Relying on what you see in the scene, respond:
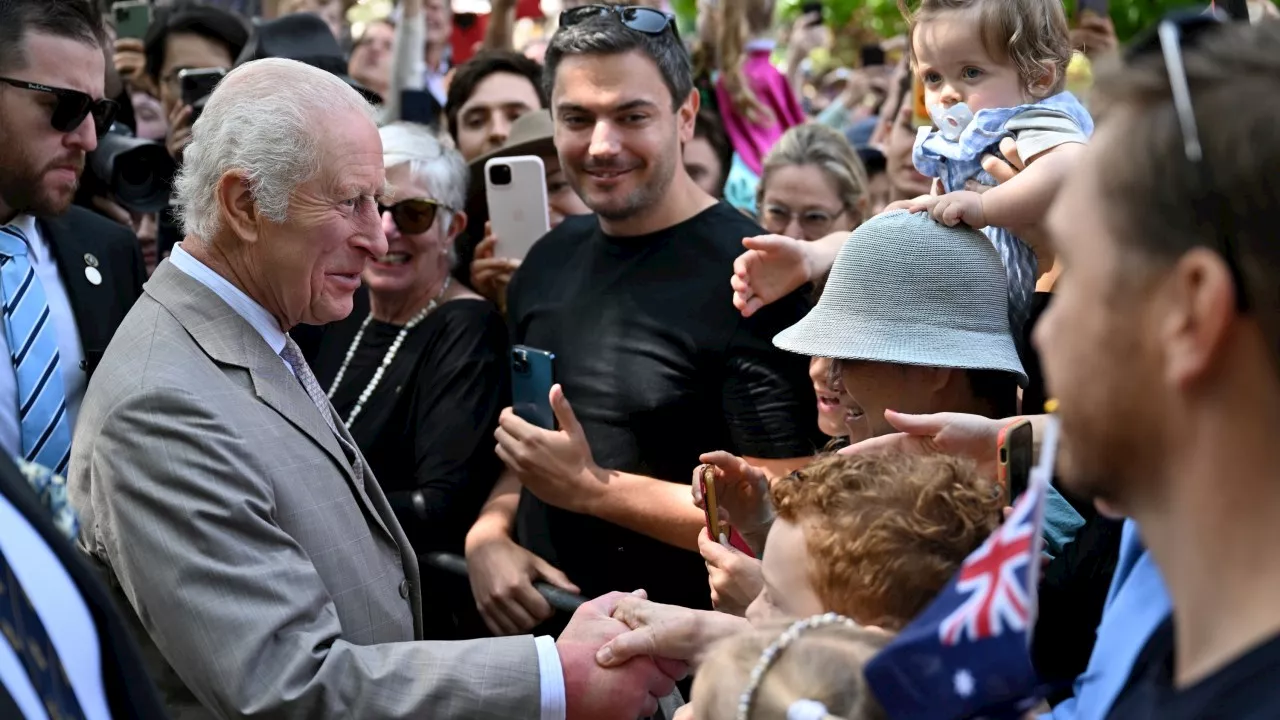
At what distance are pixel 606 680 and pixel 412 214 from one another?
6.53 ft

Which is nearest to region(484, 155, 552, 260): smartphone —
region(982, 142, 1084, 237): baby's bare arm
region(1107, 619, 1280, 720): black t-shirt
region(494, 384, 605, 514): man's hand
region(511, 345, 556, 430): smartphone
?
region(511, 345, 556, 430): smartphone

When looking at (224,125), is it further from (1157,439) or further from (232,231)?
(1157,439)

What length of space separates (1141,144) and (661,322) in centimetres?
213

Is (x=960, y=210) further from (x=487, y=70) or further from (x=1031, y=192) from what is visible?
(x=487, y=70)

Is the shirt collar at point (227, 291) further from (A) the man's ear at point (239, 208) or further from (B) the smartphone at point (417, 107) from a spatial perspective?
(B) the smartphone at point (417, 107)

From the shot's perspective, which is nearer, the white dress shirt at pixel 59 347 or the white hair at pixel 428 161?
the white dress shirt at pixel 59 347

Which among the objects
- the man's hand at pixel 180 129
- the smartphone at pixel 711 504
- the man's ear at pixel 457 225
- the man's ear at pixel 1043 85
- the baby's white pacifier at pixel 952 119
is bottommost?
the smartphone at pixel 711 504

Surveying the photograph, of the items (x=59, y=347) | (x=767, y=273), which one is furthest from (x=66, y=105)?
(x=767, y=273)

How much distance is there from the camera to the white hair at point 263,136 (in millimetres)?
2607

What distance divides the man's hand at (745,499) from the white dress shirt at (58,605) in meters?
1.41

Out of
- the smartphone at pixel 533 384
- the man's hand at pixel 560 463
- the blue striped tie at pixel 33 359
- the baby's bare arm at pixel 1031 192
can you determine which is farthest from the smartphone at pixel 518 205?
the baby's bare arm at pixel 1031 192

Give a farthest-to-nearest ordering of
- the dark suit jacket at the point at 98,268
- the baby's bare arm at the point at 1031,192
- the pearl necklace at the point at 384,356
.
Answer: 1. the pearl necklace at the point at 384,356
2. the dark suit jacket at the point at 98,268
3. the baby's bare arm at the point at 1031,192

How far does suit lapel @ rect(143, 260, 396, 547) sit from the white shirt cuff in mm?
457

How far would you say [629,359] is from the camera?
336 centimetres
